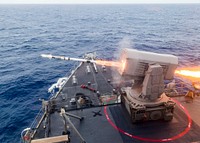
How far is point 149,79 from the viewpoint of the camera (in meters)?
11.6

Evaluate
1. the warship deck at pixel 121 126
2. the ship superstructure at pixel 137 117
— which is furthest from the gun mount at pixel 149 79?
the warship deck at pixel 121 126

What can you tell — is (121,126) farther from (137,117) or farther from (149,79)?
(149,79)

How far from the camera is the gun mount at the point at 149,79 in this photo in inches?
452

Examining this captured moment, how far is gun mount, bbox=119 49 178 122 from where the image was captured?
1148 cm

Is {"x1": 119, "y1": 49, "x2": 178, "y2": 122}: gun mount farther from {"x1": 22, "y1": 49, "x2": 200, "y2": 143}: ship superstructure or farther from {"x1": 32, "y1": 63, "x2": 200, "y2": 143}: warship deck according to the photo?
{"x1": 32, "y1": 63, "x2": 200, "y2": 143}: warship deck

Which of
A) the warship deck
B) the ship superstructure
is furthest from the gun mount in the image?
the warship deck

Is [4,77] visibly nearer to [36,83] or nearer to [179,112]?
[36,83]

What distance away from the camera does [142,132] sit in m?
11.6

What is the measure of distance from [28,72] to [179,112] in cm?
2738

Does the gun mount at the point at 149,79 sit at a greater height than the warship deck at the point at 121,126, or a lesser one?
greater

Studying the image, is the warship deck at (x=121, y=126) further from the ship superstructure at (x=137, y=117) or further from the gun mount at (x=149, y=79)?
the gun mount at (x=149, y=79)

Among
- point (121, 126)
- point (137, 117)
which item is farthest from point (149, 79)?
point (121, 126)

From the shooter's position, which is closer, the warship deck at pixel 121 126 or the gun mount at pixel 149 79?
the warship deck at pixel 121 126

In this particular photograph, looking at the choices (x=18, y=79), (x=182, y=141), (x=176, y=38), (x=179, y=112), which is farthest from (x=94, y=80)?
(x=176, y=38)
